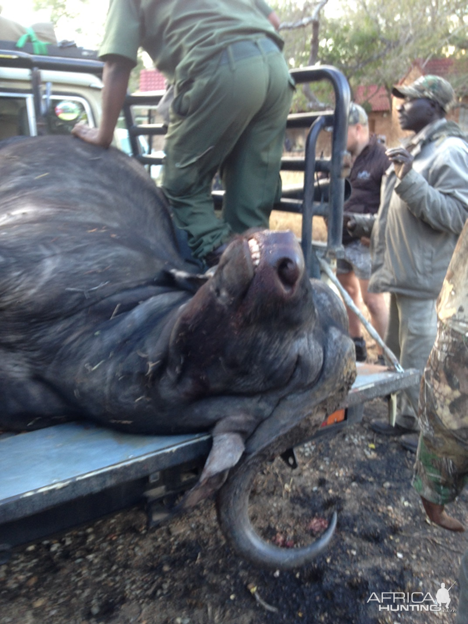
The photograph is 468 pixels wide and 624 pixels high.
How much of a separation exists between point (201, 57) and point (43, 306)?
1.54 meters

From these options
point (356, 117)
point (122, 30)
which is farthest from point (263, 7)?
point (356, 117)

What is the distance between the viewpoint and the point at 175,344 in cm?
190

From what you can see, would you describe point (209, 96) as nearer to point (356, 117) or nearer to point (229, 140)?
point (229, 140)

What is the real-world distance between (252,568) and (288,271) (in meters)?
1.69

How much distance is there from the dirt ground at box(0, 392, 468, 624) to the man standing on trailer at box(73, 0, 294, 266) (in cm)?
146

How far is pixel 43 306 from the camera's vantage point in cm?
219

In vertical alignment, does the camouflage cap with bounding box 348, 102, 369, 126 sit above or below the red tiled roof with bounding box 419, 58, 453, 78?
below

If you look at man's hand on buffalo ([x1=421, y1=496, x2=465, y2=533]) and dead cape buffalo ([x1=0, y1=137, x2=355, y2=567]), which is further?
man's hand on buffalo ([x1=421, y1=496, x2=465, y2=533])

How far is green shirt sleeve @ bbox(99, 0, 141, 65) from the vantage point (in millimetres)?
2953

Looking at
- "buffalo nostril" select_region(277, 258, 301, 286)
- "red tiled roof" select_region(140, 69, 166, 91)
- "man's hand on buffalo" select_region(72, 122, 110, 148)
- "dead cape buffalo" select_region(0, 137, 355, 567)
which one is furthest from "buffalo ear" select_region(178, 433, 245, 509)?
"red tiled roof" select_region(140, 69, 166, 91)

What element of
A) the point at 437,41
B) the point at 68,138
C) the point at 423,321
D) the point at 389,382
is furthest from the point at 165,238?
the point at 437,41

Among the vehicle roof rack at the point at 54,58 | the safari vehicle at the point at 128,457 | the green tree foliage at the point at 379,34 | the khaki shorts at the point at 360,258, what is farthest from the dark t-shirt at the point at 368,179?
the green tree foliage at the point at 379,34

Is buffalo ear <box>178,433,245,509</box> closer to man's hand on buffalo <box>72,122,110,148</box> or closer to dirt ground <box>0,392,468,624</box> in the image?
dirt ground <box>0,392,468,624</box>

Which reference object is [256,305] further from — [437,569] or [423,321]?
[423,321]
